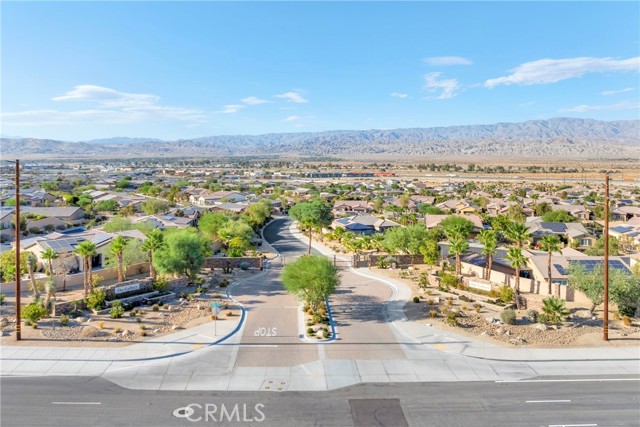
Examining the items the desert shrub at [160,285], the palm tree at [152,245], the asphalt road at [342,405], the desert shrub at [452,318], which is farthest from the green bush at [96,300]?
the desert shrub at [452,318]

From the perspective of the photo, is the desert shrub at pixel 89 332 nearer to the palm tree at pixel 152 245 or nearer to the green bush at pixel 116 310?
the green bush at pixel 116 310

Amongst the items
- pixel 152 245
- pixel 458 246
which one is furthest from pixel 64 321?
pixel 458 246

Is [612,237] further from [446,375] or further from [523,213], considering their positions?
[446,375]

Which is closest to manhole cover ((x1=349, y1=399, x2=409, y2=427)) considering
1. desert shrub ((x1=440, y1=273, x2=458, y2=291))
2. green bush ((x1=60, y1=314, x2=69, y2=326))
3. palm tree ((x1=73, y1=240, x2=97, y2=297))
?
green bush ((x1=60, y1=314, x2=69, y2=326))

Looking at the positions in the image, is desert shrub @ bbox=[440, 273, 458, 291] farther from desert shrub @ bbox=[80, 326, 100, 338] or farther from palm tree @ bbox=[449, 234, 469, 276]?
desert shrub @ bbox=[80, 326, 100, 338]

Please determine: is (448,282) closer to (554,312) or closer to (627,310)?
(554,312)

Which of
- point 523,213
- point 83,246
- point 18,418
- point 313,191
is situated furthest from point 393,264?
point 313,191
